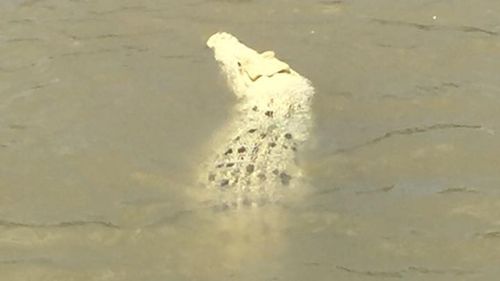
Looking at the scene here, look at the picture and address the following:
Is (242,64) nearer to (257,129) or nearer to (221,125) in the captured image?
(221,125)

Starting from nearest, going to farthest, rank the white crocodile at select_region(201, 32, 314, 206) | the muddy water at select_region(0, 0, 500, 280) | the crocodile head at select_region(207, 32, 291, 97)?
the muddy water at select_region(0, 0, 500, 280) < the white crocodile at select_region(201, 32, 314, 206) < the crocodile head at select_region(207, 32, 291, 97)

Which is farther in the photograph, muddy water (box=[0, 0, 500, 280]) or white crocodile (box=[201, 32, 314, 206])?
white crocodile (box=[201, 32, 314, 206])

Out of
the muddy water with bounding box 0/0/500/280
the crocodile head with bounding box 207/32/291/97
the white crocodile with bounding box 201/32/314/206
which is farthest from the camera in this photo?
the crocodile head with bounding box 207/32/291/97

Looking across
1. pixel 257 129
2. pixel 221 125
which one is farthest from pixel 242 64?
pixel 257 129

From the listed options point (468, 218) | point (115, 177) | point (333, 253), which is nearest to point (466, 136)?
point (468, 218)

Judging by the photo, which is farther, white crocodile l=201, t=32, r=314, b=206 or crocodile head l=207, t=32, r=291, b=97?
crocodile head l=207, t=32, r=291, b=97

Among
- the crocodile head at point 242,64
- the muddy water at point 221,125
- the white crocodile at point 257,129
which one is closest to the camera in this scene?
the muddy water at point 221,125
